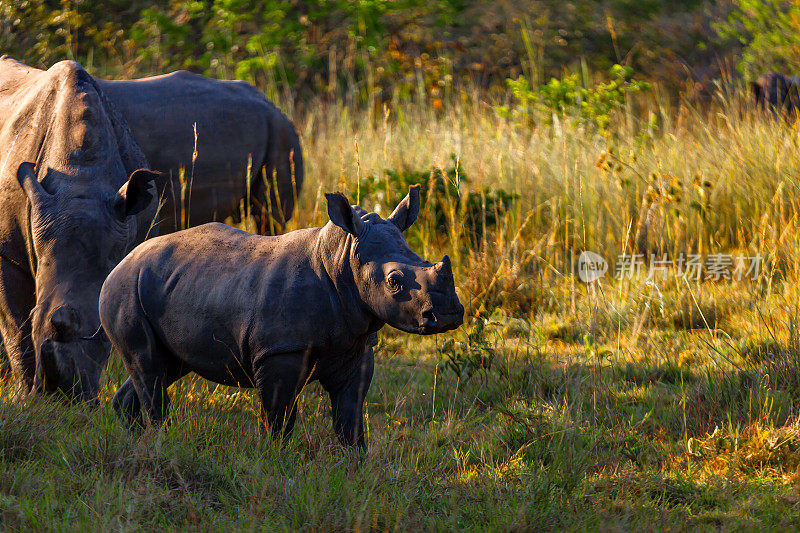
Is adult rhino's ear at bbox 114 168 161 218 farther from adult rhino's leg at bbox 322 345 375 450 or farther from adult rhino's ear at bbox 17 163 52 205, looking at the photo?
adult rhino's leg at bbox 322 345 375 450

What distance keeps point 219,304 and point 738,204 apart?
182 inches

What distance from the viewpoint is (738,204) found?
22.4ft

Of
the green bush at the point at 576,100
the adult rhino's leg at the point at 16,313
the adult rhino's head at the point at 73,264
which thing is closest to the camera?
the adult rhino's head at the point at 73,264

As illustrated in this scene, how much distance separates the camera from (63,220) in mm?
4336

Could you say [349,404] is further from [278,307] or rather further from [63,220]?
[63,220]

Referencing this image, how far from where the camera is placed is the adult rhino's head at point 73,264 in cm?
412

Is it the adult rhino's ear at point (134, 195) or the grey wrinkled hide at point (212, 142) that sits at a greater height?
the adult rhino's ear at point (134, 195)

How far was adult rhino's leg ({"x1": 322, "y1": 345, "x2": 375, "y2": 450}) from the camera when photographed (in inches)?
147

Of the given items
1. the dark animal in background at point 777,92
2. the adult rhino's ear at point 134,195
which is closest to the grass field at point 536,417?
the adult rhino's ear at point 134,195

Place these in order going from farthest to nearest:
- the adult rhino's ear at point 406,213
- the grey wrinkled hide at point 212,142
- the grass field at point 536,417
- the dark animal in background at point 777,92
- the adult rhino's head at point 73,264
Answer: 1. the dark animal in background at point 777,92
2. the grey wrinkled hide at point 212,142
3. the adult rhino's head at point 73,264
4. the adult rhino's ear at point 406,213
5. the grass field at point 536,417

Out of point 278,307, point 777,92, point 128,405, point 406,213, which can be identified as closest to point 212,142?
point 128,405

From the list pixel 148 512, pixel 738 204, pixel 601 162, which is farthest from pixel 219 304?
pixel 738 204

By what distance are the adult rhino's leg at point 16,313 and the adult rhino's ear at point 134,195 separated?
2.57ft

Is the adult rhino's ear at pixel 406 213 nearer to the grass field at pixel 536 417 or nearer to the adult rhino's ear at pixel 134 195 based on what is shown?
the grass field at pixel 536 417
